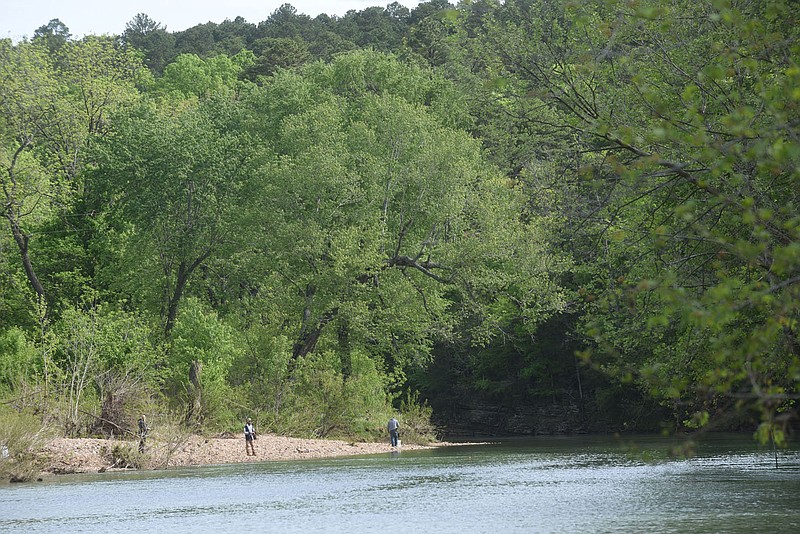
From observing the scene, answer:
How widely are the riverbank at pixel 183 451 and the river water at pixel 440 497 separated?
59.7 inches

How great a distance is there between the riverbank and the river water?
4.97ft

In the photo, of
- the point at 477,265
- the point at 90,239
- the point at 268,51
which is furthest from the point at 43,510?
the point at 268,51

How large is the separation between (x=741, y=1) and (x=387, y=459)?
80.1 feet

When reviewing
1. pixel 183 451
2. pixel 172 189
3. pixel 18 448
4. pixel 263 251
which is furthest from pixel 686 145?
pixel 172 189

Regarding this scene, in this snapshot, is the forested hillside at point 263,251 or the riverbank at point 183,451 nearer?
the riverbank at point 183,451

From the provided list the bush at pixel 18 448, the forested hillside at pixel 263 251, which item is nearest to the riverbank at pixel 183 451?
the bush at pixel 18 448

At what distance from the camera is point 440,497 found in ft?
74.8

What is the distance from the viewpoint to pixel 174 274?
173 ft

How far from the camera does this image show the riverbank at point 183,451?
113ft

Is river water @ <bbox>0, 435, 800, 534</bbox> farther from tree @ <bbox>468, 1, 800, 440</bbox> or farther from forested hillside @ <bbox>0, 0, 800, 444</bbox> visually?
forested hillside @ <bbox>0, 0, 800, 444</bbox>

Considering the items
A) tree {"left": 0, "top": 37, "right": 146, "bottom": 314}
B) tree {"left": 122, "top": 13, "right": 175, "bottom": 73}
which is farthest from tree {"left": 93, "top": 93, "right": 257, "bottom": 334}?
tree {"left": 122, "top": 13, "right": 175, "bottom": 73}

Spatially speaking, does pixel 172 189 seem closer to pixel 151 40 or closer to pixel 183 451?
pixel 183 451

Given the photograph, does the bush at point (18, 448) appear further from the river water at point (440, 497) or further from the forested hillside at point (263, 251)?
the forested hillside at point (263, 251)

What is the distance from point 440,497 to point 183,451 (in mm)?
17572
